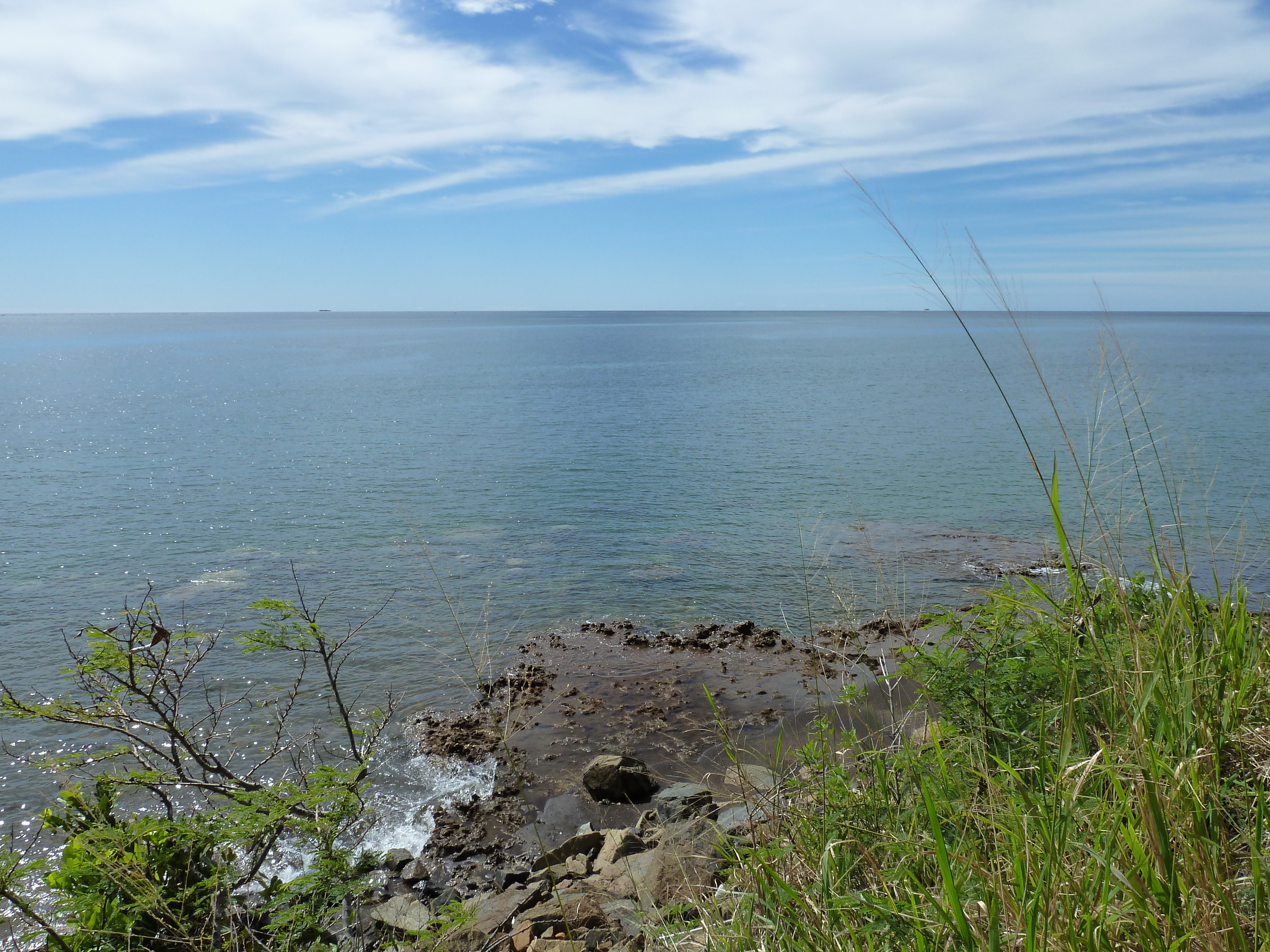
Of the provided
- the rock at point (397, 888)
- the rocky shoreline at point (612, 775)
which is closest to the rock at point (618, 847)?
the rocky shoreline at point (612, 775)

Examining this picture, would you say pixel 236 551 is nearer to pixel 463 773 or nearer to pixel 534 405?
pixel 463 773

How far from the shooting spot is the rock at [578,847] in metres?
7.66

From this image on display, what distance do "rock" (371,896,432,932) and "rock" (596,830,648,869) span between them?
152 centimetres

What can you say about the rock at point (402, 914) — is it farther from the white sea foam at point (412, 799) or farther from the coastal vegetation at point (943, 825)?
the white sea foam at point (412, 799)

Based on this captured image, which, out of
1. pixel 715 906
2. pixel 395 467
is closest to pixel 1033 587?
pixel 715 906

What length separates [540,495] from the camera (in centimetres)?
2488

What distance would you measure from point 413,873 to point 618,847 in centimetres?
236

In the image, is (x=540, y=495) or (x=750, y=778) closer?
(x=750, y=778)

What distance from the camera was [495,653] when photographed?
1328 cm

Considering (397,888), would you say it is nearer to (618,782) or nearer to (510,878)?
(510,878)

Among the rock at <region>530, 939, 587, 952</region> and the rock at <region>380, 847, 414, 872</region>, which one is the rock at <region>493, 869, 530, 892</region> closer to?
the rock at <region>380, 847, 414, 872</region>

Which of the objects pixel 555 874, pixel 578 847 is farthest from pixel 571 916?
pixel 578 847

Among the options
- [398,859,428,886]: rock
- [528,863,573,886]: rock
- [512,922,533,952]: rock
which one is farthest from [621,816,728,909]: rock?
[398,859,428,886]: rock

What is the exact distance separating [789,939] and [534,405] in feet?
155
